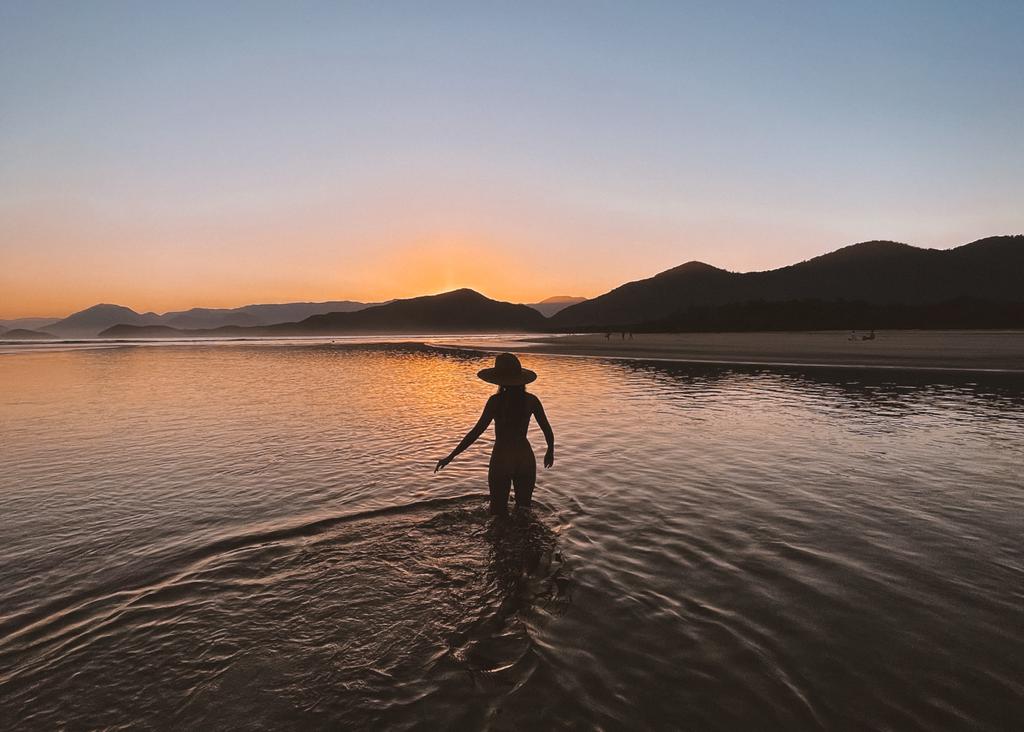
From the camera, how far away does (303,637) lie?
4.71 metres

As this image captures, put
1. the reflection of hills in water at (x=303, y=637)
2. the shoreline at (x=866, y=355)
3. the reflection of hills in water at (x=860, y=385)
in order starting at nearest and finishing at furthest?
1. the reflection of hills in water at (x=303, y=637)
2. the reflection of hills in water at (x=860, y=385)
3. the shoreline at (x=866, y=355)

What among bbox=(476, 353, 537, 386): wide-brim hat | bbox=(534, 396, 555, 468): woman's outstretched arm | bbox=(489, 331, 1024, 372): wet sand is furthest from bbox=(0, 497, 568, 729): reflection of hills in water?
bbox=(489, 331, 1024, 372): wet sand

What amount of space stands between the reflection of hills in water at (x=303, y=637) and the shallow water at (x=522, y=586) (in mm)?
28

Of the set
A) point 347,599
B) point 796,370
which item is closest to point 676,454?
point 347,599

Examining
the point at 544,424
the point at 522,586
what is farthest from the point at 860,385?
the point at 522,586

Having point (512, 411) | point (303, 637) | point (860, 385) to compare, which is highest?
point (512, 411)

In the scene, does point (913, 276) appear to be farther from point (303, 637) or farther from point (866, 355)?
point (303, 637)

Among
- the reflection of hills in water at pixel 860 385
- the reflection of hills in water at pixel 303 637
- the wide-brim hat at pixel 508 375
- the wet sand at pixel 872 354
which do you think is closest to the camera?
the reflection of hills in water at pixel 303 637

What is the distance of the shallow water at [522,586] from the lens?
3.88m

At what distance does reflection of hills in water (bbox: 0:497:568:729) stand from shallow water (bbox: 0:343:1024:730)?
3 cm

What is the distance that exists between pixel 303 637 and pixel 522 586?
2.37 meters

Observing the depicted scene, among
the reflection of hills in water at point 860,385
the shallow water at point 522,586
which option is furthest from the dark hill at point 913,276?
the shallow water at point 522,586

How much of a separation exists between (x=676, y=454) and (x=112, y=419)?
19.3 meters

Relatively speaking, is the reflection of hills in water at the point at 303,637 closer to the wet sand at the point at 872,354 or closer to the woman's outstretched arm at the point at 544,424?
the woman's outstretched arm at the point at 544,424
